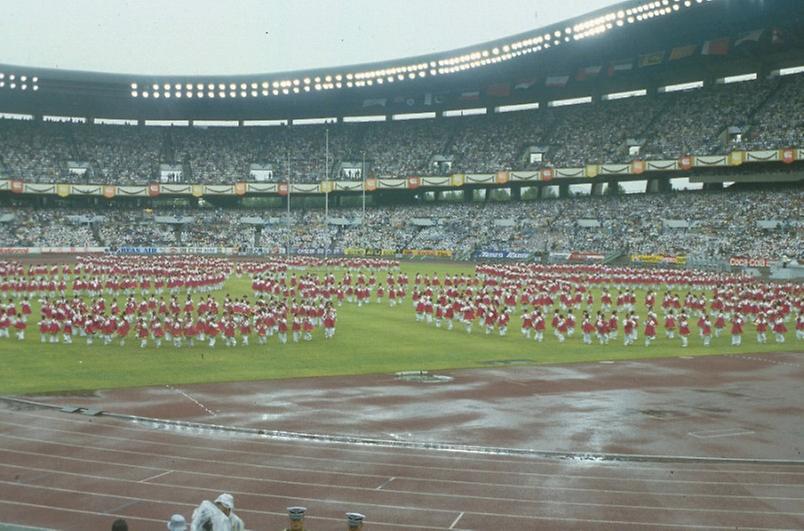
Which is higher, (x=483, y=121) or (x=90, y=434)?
(x=483, y=121)

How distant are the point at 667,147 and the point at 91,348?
5279cm

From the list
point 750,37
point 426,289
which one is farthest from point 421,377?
point 750,37

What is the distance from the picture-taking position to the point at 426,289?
33562 millimetres

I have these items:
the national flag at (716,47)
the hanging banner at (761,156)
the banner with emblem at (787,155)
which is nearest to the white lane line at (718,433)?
the banner with emblem at (787,155)

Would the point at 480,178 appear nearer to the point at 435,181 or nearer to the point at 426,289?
the point at 435,181

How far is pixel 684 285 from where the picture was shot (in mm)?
46750

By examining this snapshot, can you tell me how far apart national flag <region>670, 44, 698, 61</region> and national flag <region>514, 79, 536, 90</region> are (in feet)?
44.7

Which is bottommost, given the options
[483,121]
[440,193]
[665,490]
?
[665,490]

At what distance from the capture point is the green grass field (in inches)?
797

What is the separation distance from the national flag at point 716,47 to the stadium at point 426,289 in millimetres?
282

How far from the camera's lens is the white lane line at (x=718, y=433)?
1473cm

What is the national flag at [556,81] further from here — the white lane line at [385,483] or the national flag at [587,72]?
the white lane line at [385,483]

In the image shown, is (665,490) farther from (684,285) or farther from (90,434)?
(684,285)

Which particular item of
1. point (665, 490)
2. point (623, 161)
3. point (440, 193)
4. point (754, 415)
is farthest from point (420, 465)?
point (440, 193)
